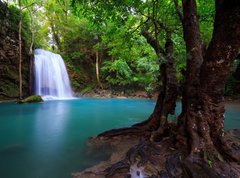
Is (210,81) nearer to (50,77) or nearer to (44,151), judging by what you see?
(44,151)

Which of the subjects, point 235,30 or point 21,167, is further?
point 21,167

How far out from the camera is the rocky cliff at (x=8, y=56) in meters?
14.3

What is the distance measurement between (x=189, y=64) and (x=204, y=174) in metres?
1.87

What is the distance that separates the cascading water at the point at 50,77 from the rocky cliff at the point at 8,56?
251cm

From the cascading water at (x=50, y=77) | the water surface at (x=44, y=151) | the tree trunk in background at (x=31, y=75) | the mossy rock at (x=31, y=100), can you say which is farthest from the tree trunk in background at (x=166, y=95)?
the tree trunk in background at (x=31, y=75)

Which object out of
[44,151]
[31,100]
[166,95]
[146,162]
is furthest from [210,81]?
[31,100]

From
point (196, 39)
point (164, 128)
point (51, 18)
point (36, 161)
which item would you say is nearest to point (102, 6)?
point (196, 39)

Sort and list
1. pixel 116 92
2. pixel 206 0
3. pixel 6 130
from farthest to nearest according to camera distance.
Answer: pixel 116 92, pixel 6 130, pixel 206 0

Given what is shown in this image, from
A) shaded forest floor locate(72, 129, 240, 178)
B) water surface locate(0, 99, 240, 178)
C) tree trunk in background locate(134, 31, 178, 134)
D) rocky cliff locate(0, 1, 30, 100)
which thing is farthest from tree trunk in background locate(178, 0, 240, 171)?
rocky cliff locate(0, 1, 30, 100)

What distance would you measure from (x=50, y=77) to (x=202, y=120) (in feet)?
60.8

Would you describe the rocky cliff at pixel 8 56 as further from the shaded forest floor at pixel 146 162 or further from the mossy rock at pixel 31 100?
the shaded forest floor at pixel 146 162

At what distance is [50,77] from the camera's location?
1911 centimetres

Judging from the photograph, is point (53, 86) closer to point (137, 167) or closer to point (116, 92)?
point (116, 92)

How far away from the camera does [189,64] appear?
10.9ft
